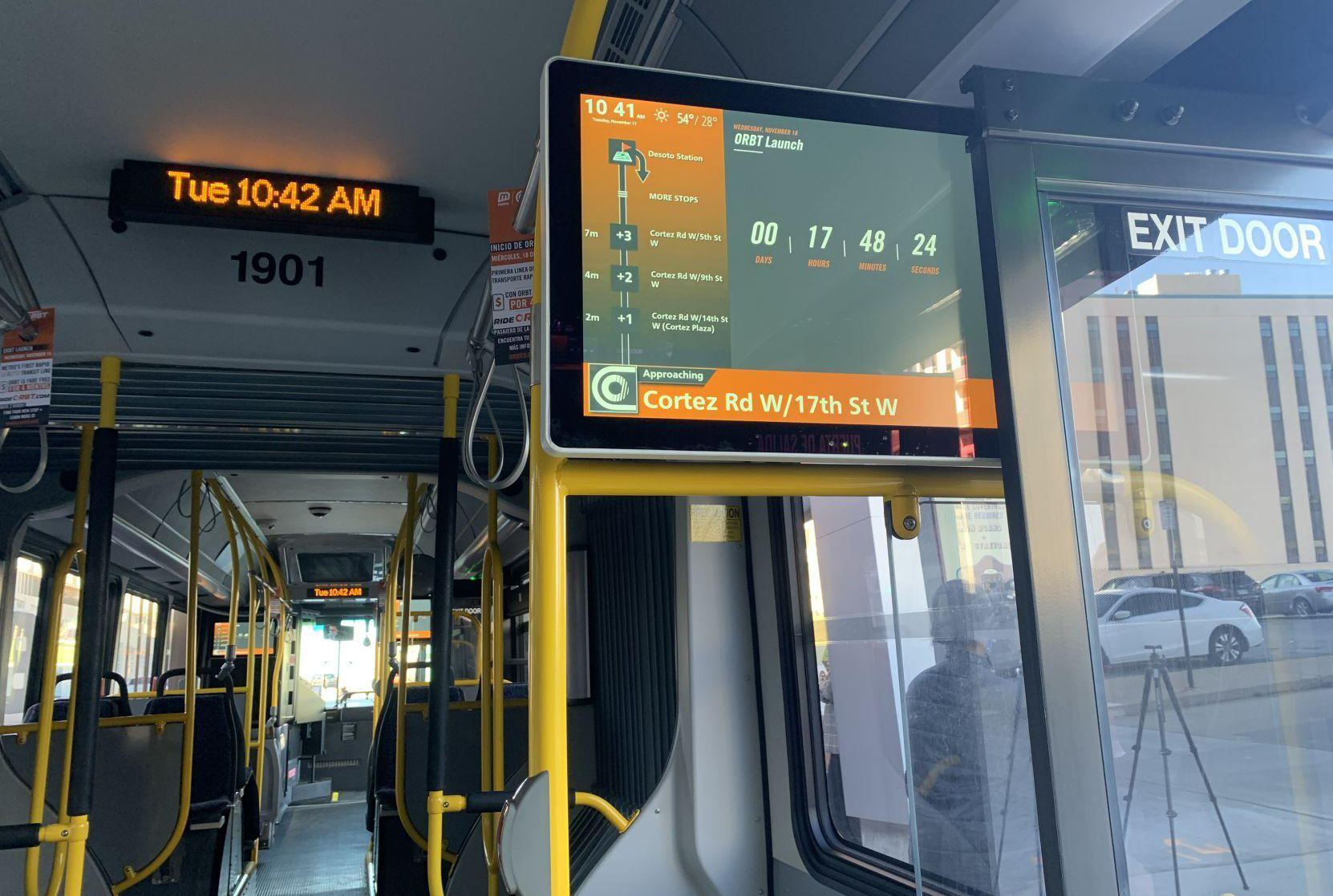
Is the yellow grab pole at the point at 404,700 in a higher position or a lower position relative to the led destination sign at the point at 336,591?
lower

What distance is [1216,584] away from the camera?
1256 mm

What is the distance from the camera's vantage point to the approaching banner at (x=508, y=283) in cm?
203

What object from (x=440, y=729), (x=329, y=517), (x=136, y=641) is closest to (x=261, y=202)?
(x=440, y=729)

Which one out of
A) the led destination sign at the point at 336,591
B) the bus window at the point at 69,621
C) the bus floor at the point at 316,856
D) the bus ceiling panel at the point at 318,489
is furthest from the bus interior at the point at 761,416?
the led destination sign at the point at 336,591

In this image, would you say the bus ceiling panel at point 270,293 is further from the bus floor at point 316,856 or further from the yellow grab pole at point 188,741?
the bus floor at point 316,856

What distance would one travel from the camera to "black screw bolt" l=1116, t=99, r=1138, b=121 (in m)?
1.24

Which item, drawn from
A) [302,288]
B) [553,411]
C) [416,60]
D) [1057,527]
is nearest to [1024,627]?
[1057,527]

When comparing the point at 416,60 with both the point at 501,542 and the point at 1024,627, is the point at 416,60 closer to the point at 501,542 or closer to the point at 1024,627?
the point at 1024,627

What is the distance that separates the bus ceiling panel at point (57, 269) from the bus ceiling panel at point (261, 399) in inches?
12.0

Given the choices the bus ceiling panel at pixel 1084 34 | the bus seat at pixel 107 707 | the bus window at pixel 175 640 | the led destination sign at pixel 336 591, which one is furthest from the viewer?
the led destination sign at pixel 336 591

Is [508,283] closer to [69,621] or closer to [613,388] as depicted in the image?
[613,388]

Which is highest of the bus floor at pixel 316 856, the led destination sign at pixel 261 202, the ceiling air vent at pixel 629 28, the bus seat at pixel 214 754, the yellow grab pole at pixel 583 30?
the led destination sign at pixel 261 202

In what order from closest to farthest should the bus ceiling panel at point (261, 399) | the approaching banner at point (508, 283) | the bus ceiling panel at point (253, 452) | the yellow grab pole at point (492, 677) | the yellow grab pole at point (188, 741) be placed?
the approaching banner at point (508, 283) < the yellow grab pole at point (492, 677) < the bus ceiling panel at point (261, 399) < the yellow grab pole at point (188, 741) < the bus ceiling panel at point (253, 452)

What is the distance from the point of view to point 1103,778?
3.58 ft
